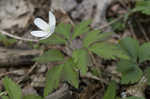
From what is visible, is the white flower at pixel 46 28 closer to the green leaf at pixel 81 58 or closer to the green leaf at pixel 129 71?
the green leaf at pixel 81 58

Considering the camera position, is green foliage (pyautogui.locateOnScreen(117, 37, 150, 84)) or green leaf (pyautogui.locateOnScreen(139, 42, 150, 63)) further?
green leaf (pyautogui.locateOnScreen(139, 42, 150, 63))

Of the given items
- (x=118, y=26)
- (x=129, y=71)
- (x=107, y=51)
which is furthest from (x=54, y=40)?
(x=118, y=26)

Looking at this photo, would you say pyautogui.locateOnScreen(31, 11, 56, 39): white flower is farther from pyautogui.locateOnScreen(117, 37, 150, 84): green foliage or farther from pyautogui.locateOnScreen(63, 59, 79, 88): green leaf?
pyautogui.locateOnScreen(117, 37, 150, 84): green foliage

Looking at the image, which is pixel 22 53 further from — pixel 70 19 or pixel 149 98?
pixel 149 98

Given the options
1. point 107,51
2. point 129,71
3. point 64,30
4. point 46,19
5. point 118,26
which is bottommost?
point 129,71

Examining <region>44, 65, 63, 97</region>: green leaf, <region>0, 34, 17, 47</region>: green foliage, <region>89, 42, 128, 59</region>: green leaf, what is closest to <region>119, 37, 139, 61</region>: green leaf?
<region>89, 42, 128, 59</region>: green leaf

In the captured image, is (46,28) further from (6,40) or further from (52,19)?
(6,40)

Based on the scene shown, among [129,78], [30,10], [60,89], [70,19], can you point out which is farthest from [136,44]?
[30,10]
